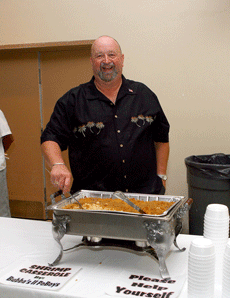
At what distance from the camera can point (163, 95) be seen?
352 centimetres

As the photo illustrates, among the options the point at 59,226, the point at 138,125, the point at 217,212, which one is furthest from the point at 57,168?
the point at 217,212

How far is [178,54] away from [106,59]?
1556mm

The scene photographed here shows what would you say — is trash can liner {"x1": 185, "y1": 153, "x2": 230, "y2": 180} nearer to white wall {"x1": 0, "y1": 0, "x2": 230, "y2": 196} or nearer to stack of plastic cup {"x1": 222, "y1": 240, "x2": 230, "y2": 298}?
white wall {"x1": 0, "y1": 0, "x2": 230, "y2": 196}

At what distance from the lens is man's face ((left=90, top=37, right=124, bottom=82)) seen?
209 centimetres

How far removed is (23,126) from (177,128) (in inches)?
79.8

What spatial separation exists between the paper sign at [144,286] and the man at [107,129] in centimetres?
91

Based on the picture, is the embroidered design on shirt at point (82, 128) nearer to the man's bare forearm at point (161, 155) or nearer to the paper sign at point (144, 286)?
the man's bare forearm at point (161, 155)

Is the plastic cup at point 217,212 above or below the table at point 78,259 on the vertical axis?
above

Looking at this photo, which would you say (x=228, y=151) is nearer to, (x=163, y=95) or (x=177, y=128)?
(x=177, y=128)

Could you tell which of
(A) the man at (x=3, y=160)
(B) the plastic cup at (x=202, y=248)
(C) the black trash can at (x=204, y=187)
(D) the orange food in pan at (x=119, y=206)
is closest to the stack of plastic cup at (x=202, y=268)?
(B) the plastic cup at (x=202, y=248)

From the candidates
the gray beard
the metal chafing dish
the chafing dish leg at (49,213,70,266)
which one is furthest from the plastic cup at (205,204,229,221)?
the gray beard

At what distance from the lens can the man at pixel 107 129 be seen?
2.14 m

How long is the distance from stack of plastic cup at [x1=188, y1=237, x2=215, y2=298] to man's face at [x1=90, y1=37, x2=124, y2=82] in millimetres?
1332

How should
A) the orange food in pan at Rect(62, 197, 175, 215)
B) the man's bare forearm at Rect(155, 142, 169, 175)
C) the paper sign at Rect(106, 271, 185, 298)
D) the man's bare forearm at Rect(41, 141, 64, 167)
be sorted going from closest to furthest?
the paper sign at Rect(106, 271, 185, 298)
the orange food in pan at Rect(62, 197, 175, 215)
the man's bare forearm at Rect(41, 141, 64, 167)
the man's bare forearm at Rect(155, 142, 169, 175)
